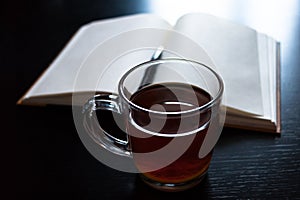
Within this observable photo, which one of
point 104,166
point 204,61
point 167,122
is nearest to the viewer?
point 167,122

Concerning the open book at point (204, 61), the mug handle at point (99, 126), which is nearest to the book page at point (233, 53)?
the open book at point (204, 61)

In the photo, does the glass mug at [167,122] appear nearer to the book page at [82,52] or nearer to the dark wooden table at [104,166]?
the dark wooden table at [104,166]

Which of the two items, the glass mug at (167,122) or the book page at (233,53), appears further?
the book page at (233,53)

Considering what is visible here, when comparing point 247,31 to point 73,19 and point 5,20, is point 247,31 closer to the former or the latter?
point 73,19

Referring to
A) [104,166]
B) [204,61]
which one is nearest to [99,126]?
[104,166]

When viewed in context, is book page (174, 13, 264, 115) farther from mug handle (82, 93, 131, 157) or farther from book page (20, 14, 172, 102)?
mug handle (82, 93, 131, 157)

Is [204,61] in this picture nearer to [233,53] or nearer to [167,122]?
[233,53]

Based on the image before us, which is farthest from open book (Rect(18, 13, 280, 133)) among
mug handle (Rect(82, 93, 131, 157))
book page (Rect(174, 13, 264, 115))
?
mug handle (Rect(82, 93, 131, 157))
